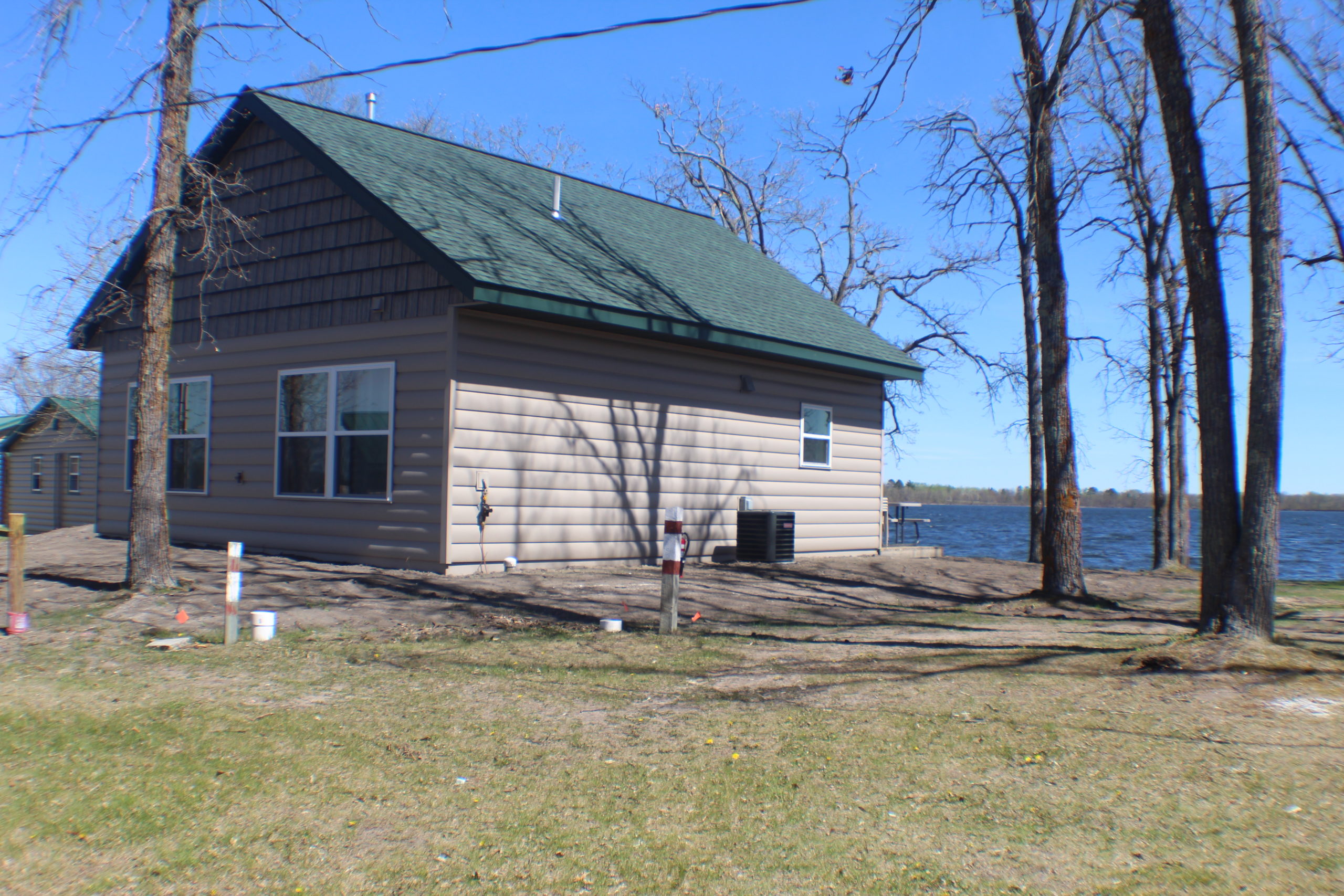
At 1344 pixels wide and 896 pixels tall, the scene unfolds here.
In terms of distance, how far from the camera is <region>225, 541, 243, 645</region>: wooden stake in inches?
274

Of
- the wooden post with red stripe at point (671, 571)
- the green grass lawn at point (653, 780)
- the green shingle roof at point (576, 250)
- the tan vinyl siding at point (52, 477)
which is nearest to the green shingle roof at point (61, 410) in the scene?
the tan vinyl siding at point (52, 477)

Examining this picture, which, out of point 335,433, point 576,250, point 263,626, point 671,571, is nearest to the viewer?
point 263,626

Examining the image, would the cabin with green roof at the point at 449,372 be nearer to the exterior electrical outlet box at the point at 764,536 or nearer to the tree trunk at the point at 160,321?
the exterior electrical outlet box at the point at 764,536

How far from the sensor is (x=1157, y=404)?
21.7 m

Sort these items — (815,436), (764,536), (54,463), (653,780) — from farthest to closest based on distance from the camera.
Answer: (54,463), (815,436), (764,536), (653,780)

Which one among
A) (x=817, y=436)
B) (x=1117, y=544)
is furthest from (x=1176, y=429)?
(x=1117, y=544)

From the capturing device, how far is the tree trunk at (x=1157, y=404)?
69.5 feet

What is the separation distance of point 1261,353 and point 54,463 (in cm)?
2862

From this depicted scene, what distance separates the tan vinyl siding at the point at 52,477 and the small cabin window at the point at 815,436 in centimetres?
1885

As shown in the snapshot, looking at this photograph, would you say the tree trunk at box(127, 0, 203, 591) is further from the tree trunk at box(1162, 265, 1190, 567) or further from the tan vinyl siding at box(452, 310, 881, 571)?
the tree trunk at box(1162, 265, 1190, 567)

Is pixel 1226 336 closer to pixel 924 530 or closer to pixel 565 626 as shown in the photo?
pixel 565 626

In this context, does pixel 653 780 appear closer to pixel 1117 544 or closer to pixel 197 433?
pixel 197 433

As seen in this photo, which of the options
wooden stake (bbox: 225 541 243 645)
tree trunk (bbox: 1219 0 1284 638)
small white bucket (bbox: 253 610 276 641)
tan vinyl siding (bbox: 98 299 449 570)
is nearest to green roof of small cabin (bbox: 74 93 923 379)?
tan vinyl siding (bbox: 98 299 449 570)

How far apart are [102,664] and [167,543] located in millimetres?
3129
